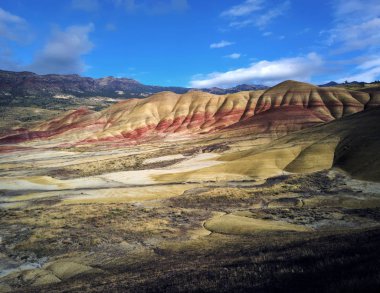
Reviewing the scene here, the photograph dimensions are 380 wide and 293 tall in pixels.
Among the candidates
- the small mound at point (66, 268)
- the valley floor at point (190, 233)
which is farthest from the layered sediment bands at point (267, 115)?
the small mound at point (66, 268)

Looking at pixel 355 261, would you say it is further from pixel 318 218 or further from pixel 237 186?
pixel 237 186

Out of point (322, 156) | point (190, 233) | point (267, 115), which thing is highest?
point (267, 115)

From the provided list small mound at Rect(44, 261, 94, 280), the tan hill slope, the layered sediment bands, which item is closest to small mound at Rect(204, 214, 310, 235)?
small mound at Rect(44, 261, 94, 280)

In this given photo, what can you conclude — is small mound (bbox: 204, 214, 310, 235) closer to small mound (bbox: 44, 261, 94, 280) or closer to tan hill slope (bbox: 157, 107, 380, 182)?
small mound (bbox: 44, 261, 94, 280)

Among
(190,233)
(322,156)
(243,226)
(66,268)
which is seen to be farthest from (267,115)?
(66,268)

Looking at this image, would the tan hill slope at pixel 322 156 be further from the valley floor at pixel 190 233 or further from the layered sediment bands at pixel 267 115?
the layered sediment bands at pixel 267 115

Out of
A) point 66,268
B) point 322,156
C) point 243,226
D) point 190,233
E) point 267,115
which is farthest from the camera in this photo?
point 267,115

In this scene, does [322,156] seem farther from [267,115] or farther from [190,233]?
[267,115]

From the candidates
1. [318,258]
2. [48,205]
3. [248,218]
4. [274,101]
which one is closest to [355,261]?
[318,258]
